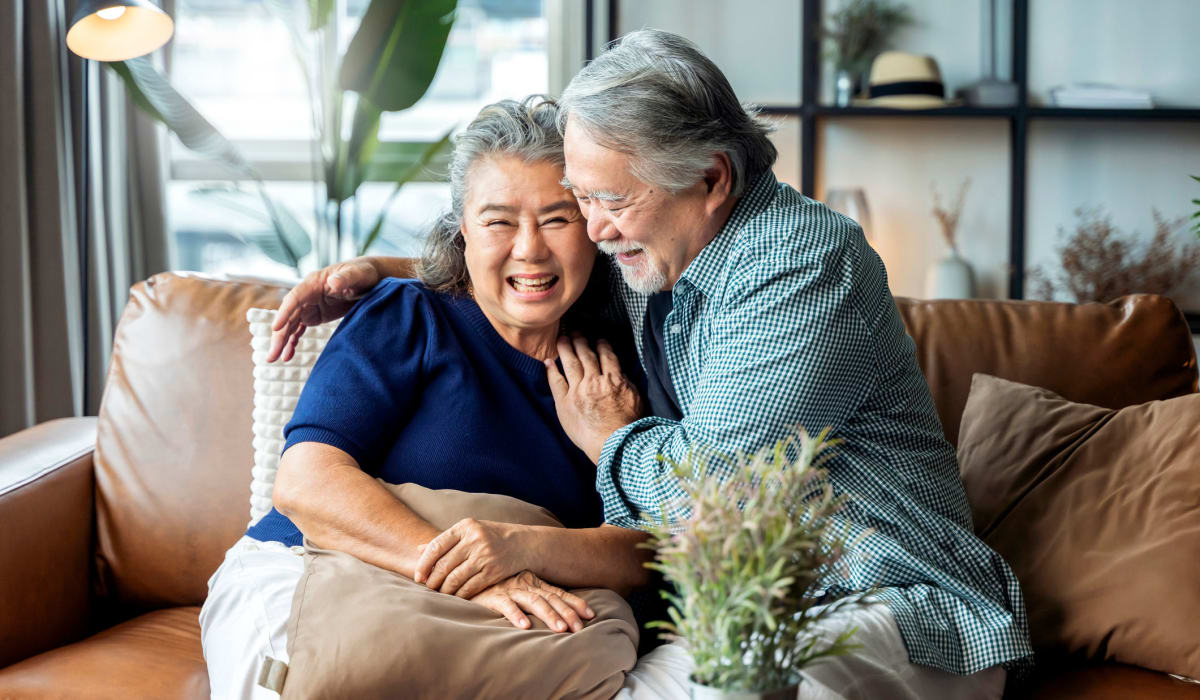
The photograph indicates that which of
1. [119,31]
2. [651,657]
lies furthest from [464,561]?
[119,31]

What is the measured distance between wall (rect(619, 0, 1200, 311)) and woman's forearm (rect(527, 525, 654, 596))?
9.07 feet

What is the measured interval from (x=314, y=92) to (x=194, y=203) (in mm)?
610

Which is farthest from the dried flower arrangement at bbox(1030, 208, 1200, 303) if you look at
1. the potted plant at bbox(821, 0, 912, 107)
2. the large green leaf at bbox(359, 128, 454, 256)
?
the large green leaf at bbox(359, 128, 454, 256)

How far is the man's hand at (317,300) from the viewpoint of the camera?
1.62m

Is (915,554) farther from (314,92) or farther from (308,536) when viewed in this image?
(314,92)

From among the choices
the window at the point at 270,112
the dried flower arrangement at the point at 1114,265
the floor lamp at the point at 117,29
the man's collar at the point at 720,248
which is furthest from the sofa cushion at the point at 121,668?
the dried flower arrangement at the point at 1114,265

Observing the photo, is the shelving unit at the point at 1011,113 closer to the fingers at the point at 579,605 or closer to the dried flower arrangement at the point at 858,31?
the dried flower arrangement at the point at 858,31

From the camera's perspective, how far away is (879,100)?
376 cm

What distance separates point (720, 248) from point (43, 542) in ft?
3.92

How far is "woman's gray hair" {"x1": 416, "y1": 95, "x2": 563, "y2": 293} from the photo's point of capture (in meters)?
1.54

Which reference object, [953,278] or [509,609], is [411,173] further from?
A: [509,609]

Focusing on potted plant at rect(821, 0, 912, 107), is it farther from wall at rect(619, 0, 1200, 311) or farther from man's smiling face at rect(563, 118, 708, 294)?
man's smiling face at rect(563, 118, 708, 294)

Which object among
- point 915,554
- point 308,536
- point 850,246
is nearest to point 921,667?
point 915,554

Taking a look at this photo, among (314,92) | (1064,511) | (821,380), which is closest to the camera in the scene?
(821,380)
